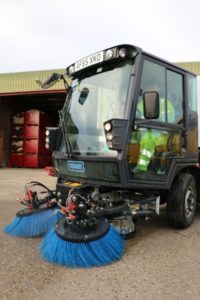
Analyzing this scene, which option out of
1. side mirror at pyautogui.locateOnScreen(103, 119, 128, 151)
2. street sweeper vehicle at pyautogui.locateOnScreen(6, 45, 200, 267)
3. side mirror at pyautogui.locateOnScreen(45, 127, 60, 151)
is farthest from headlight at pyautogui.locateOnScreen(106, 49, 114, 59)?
side mirror at pyautogui.locateOnScreen(45, 127, 60, 151)

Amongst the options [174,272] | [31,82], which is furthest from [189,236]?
[31,82]

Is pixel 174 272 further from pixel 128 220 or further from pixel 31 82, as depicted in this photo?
pixel 31 82

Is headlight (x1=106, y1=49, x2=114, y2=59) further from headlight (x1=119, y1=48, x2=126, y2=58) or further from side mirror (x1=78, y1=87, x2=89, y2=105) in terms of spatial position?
side mirror (x1=78, y1=87, x2=89, y2=105)

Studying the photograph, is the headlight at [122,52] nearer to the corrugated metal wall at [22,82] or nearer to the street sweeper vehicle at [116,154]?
the street sweeper vehicle at [116,154]

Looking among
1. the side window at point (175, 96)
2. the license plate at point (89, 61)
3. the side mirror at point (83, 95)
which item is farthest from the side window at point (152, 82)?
the side mirror at point (83, 95)

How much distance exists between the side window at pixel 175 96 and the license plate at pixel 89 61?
0.89 metres

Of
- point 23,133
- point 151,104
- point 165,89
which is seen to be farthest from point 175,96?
point 23,133

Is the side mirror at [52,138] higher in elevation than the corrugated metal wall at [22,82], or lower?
lower

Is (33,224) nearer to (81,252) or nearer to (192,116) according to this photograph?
(81,252)

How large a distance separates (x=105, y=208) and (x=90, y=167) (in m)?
0.53

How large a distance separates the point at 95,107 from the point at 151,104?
831 mm

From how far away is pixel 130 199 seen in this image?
4008mm

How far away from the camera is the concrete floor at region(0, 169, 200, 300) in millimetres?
2689

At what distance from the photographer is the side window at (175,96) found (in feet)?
14.0
